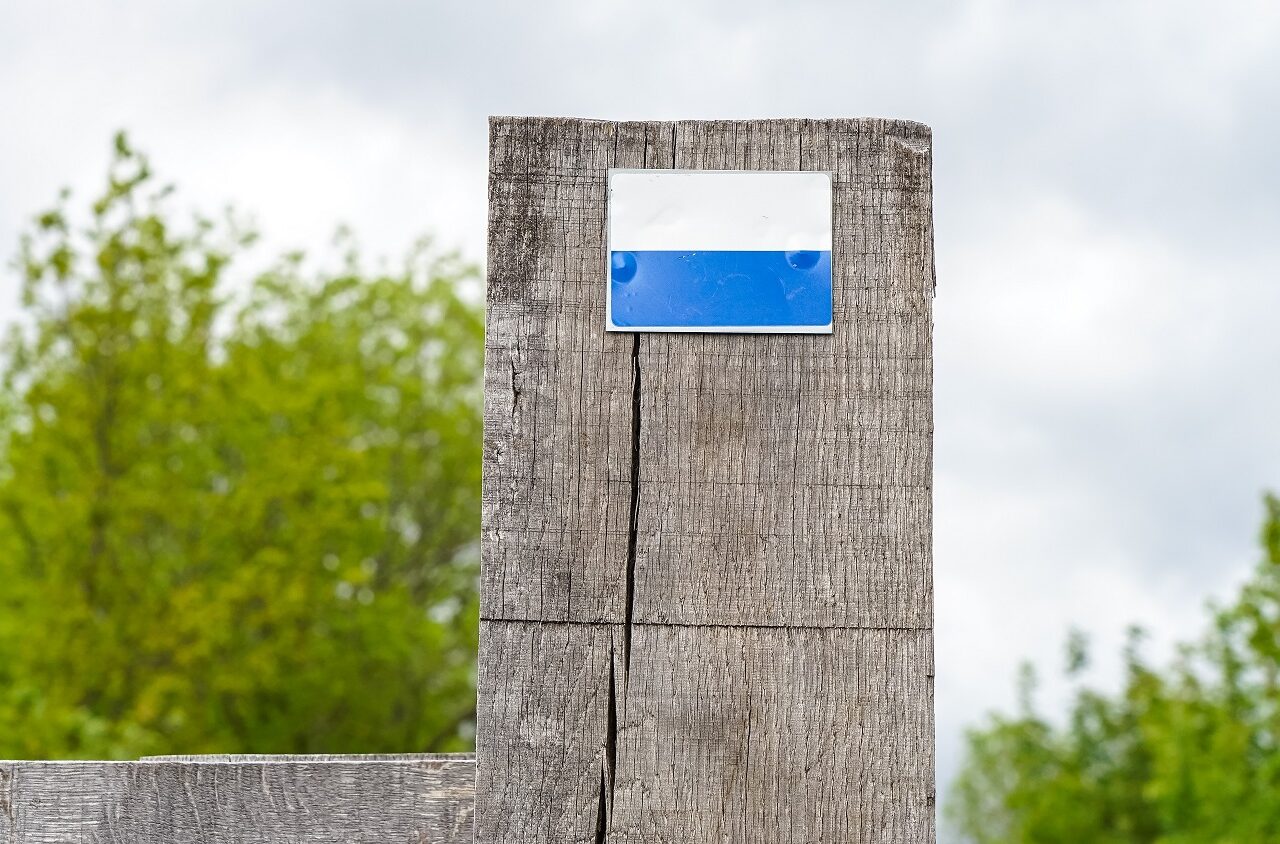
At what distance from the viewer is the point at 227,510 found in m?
17.9

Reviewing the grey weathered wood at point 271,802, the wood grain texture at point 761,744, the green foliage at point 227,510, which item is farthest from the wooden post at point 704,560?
the green foliage at point 227,510

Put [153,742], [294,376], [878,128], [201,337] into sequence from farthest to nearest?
[294,376], [201,337], [153,742], [878,128]

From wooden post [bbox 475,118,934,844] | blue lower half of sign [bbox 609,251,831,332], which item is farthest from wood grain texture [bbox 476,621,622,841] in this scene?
blue lower half of sign [bbox 609,251,831,332]

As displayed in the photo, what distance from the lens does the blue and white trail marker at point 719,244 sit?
1.94 metres

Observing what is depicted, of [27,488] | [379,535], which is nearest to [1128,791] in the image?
[379,535]

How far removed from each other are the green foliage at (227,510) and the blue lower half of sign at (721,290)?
12.8 meters

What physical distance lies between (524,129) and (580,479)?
1.77ft

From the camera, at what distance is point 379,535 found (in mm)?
20203

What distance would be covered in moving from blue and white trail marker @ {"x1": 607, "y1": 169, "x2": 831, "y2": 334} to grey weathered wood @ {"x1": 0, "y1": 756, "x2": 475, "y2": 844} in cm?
76

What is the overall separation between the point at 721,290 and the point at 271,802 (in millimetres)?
1020

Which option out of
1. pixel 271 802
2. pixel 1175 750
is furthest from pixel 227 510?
pixel 271 802

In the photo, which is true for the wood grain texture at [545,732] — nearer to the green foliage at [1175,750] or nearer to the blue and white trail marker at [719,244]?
the blue and white trail marker at [719,244]

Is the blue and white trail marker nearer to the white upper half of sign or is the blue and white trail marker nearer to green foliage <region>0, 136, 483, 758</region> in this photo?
the white upper half of sign

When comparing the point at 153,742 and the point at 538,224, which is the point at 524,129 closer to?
the point at 538,224
